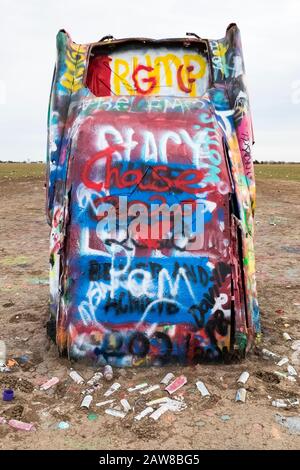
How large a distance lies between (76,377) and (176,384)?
732mm

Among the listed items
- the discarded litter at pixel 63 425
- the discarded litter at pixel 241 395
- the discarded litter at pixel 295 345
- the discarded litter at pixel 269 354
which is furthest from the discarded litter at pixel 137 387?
the discarded litter at pixel 295 345

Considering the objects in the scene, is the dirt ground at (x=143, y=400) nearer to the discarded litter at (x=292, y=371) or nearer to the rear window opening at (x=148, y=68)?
the discarded litter at (x=292, y=371)

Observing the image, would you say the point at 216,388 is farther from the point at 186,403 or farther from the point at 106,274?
the point at 106,274

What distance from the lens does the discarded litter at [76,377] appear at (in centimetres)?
352

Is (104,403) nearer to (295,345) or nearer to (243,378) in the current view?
(243,378)

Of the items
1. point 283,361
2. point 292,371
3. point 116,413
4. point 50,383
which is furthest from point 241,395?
point 50,383

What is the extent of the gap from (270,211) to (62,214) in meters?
9.56

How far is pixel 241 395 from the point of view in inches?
130

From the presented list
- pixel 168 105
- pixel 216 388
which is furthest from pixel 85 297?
pixel 168 105

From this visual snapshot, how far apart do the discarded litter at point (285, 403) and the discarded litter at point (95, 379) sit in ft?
4.04

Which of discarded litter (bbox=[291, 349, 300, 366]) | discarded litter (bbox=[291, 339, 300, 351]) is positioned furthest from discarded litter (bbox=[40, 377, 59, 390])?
discarded litter (bbox=[291, 339, 300, 351])

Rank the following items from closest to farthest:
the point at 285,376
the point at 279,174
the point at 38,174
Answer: the point at 285,376 → the point at 38,174 → the point at 279,174
